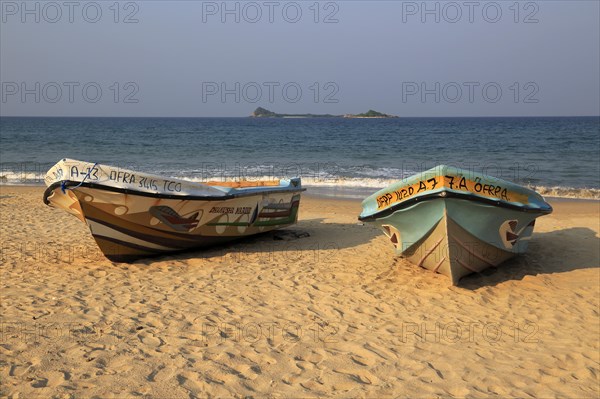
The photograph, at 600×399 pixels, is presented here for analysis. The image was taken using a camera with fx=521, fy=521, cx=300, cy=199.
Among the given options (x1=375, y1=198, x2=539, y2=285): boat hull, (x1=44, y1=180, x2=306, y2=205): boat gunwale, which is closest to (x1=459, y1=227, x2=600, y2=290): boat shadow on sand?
(x1=375, y1=198, x2=539, y2=285): boat hull

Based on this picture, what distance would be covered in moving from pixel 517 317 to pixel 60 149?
115 feet

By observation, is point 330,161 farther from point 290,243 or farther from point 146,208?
point 146,208

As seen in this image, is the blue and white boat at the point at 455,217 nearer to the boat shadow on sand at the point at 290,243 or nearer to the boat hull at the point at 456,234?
the boat hull at the point at 456,234

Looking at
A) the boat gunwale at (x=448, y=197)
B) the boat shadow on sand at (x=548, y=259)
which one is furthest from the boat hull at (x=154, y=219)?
the boat shadow on sand at (x=548, y=259)

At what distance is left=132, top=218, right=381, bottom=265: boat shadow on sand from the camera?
8023 mm

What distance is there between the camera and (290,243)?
9016 millimetres

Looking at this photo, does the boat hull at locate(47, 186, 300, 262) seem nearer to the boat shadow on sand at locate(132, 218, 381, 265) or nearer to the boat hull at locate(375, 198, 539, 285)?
the boat shadow on sand at locate(132, 218, 381, 265)

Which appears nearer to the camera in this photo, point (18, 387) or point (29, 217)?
point (18, 387)

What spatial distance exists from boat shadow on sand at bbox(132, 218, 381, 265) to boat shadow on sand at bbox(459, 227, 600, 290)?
2.49 meters

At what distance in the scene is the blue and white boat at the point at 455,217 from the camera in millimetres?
6020

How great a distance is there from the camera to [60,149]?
115 feet

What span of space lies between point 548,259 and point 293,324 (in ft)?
14.6

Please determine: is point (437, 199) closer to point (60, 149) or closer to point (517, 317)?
point (517, 317)

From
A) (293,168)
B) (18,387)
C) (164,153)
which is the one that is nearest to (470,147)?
(293,168)
